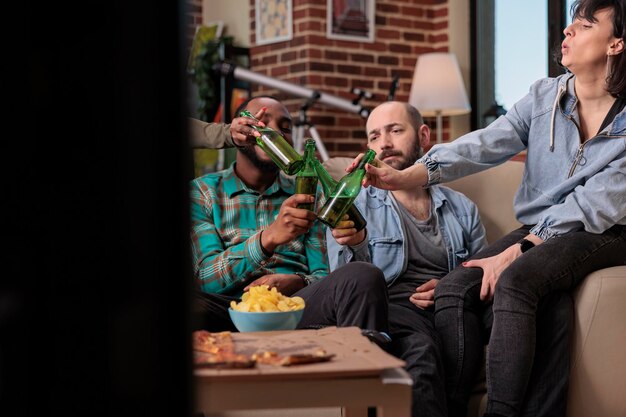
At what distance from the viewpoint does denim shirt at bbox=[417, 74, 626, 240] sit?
2080 millimetres

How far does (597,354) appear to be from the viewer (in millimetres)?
2023

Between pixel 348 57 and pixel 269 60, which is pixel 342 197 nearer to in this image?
pixel 348 57

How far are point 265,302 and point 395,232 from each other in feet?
2.56

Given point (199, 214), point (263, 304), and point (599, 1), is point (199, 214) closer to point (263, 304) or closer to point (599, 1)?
point (263, 304)

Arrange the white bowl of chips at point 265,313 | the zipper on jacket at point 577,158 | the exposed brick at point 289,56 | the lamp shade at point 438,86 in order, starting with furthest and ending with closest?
the exposed brick at point 289,56 < the lamp shade at point 438,86 < the zipper on jacket at point 577,158 < the white bowl of chips at point 265,313

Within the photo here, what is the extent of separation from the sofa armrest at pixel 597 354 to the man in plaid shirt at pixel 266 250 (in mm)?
478

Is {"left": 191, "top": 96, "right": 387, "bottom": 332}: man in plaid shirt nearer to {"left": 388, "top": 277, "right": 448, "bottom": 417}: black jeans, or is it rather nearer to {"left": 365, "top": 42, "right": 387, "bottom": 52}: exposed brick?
{"left": 388, "top": 277, "right": 448, "bottom": 417}: black jeans

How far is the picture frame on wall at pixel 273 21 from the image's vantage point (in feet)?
17.3

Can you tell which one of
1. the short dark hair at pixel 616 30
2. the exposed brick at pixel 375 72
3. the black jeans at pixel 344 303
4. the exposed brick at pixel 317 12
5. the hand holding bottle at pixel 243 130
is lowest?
the black jeans at pixel 344 303

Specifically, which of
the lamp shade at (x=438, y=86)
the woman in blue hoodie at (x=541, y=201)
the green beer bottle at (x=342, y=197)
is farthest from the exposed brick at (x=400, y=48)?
the green beer bottle at (x=342, y=197)

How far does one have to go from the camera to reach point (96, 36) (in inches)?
10.7

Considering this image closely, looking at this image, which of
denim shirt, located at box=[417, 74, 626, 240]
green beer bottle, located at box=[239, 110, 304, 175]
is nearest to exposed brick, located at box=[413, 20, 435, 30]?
denim shirt, located at box=[417, 74, 626, 240]

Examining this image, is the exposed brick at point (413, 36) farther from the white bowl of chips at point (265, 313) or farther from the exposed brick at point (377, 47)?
the white bowl of chips at point (265, 313)

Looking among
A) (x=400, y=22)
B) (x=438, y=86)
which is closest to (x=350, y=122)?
(x=438, y=86)
